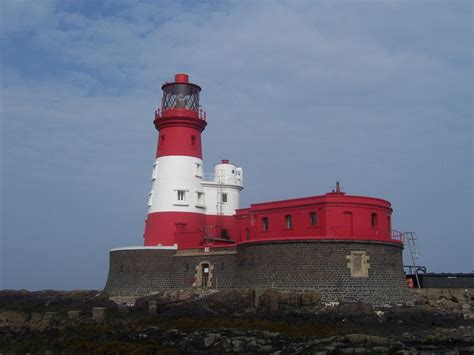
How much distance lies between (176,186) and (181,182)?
35cm

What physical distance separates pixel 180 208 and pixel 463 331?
55.6 ft

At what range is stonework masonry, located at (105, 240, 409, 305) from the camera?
2566 cm

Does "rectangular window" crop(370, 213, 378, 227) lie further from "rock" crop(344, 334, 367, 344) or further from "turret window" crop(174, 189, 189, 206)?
"rock" crop(344, 334, 367, 344)

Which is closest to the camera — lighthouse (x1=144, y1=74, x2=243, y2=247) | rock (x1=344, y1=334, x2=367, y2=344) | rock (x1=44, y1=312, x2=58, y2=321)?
rock (x1=344, y1=334, x2=367, y2=344)

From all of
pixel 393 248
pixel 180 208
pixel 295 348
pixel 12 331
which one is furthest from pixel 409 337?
pixel 180 208

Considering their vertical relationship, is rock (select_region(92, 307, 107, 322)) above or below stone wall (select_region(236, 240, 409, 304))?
below

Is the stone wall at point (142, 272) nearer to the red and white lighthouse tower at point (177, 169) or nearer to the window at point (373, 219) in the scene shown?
the red and white lighthouse tower at point (177, 169)

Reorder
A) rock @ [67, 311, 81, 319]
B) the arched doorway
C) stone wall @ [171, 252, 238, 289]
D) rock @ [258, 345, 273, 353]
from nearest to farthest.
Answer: rock @ [258, 345, 273, 353], rock @ [67, 311, 81, 319], stone wall @ [171, 252, 238, 289], the arched doorway

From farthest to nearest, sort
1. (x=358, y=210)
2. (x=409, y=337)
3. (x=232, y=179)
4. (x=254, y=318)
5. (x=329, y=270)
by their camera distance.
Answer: (x=232, y=179) → (x=358, y=210) → (x=329, y=270) → (x=254, y=318) → (x=409, y=337)

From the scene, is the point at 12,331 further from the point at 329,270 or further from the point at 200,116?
the point at 200,116

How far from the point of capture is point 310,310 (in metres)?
24.0

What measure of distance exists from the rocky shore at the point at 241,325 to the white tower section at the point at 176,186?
5.59 m

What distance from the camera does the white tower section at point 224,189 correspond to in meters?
34.6

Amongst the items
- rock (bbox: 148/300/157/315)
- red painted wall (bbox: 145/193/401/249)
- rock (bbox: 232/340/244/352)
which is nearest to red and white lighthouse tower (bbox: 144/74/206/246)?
red painted wall (bbox: 145/193/401/249)
